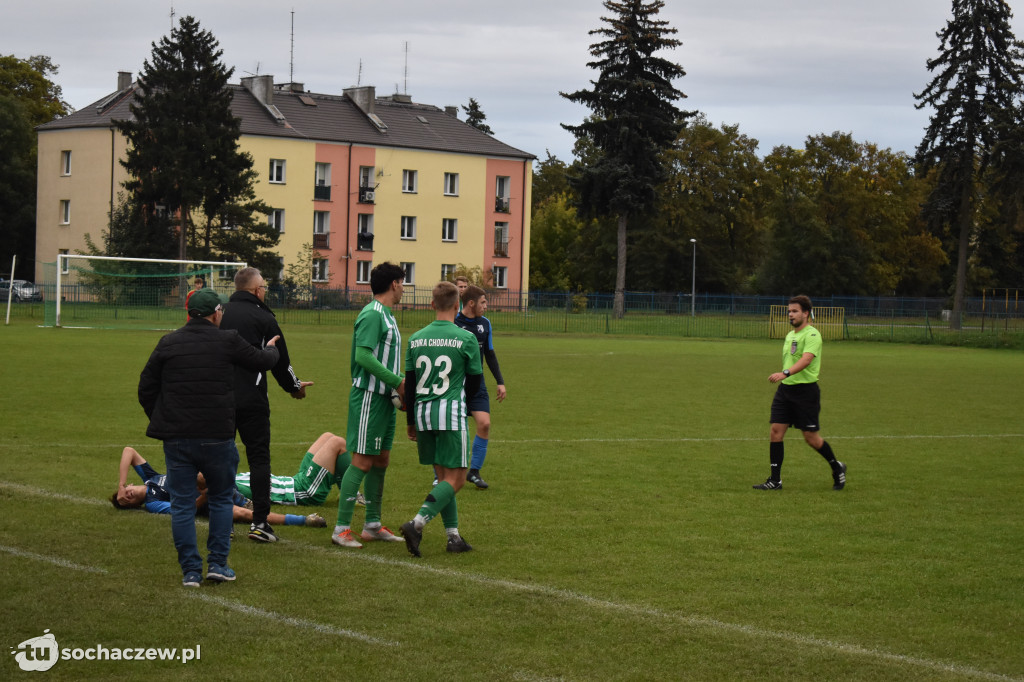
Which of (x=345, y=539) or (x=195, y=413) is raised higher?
(x=195, y=413)

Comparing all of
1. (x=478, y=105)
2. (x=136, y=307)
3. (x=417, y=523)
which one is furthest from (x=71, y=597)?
(x=478, y=105)

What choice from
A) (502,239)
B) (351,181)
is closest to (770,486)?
(351,181)

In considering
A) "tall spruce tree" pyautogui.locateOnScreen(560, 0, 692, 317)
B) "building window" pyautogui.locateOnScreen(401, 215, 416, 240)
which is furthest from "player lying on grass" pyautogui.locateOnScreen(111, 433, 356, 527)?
"building window" pyautogui.locateOnScreen(401, 215, 416, 240)

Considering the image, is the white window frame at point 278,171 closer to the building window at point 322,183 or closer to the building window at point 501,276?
the building window at point 322,183

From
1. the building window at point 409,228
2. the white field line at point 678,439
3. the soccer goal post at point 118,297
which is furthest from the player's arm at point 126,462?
the building window at point 409,228

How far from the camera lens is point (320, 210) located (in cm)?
6894

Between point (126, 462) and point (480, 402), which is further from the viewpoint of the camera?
point (480, 402)

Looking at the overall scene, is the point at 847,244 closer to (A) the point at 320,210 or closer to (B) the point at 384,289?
(A) the point at 320,210

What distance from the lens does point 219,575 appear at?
704 cm

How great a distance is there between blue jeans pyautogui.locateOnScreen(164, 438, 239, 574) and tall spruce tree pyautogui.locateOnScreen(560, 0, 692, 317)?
186ft

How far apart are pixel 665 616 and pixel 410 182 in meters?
66.8

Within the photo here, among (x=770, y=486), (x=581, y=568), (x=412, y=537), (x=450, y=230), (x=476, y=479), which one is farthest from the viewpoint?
(x=450, y=230)

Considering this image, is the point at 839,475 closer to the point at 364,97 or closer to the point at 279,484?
the point at 279,484

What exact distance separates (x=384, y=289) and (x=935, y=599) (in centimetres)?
415
